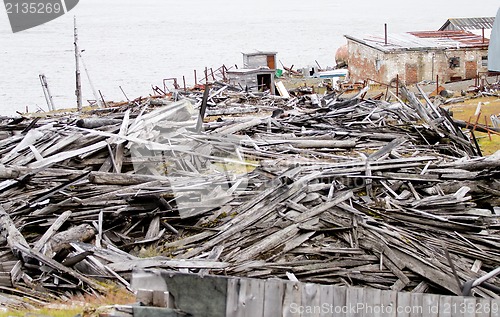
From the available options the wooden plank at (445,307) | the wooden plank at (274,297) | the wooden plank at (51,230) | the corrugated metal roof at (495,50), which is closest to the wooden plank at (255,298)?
the wooden plank at (274,297)

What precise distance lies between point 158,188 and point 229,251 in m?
2.16

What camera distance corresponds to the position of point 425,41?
43.6 meters

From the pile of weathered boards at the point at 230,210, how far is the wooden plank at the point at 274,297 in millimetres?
3290

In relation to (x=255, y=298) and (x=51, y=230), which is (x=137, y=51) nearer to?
(x=51, y=230)

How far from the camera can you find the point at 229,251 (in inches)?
414

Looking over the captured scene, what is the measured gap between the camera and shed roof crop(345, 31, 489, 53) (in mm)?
41344

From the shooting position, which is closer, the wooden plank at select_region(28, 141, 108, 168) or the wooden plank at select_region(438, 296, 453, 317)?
the wooden plank at select_region(438, 296, 453, 317)

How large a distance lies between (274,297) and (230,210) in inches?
215

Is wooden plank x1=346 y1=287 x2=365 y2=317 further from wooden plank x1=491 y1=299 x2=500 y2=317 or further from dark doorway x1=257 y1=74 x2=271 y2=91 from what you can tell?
dark doorway x1=257 y1=74 x2=271 y2=91

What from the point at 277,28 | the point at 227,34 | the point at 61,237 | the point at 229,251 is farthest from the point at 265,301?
the point at 277,28

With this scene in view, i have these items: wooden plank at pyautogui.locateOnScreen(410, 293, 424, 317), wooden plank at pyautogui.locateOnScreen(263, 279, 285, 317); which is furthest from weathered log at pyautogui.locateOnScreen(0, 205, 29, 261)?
wooden plank at pyautogui.locateOnScreen(410, 293, 424, 317)

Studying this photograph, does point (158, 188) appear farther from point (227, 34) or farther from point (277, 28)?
point (277, 28)

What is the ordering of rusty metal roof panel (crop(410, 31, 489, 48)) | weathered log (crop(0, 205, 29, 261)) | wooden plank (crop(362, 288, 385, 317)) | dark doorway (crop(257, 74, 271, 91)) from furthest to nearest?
rusty metal roof panel (crop(410, 31, 489, 48))
dark doorway (crop(257, 74, 271, 91))
weathered log (crop(0, 205, 29, 261))
wooden plank (crop(362, 288, 385, 317))

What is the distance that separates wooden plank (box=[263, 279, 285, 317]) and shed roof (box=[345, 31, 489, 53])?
35990 mm
